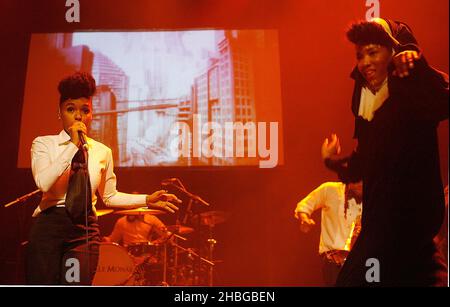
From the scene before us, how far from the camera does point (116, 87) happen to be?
2883mm

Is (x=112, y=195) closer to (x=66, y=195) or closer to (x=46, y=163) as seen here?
(x=66, y=195)

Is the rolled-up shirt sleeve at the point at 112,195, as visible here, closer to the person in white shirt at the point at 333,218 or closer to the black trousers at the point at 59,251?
the black trousers at the point at 59,251

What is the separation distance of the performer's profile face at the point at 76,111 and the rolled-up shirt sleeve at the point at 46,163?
0.50ft

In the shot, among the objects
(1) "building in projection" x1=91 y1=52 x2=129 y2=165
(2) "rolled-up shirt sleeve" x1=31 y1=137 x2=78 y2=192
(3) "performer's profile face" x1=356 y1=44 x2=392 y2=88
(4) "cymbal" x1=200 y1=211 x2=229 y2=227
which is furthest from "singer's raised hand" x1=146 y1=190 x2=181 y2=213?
(3) "performer's profile face" x1=356 y1=44 x2=392 y2=88

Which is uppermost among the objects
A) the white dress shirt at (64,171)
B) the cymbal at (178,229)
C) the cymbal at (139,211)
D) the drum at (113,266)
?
the white dress shirt at (64,171)

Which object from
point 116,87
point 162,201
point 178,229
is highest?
point 116,87

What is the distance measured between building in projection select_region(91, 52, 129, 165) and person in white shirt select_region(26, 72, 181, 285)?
0.05m

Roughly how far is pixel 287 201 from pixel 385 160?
0.55m

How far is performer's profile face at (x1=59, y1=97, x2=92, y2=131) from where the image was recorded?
2824 millimetres

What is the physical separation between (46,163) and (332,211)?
4.84 feet

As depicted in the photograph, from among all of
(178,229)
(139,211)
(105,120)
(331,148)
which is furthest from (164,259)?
(331,148)

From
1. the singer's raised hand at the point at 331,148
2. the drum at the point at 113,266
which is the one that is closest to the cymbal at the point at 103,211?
the drum at the point at 113,266

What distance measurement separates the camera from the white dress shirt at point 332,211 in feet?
9.07
